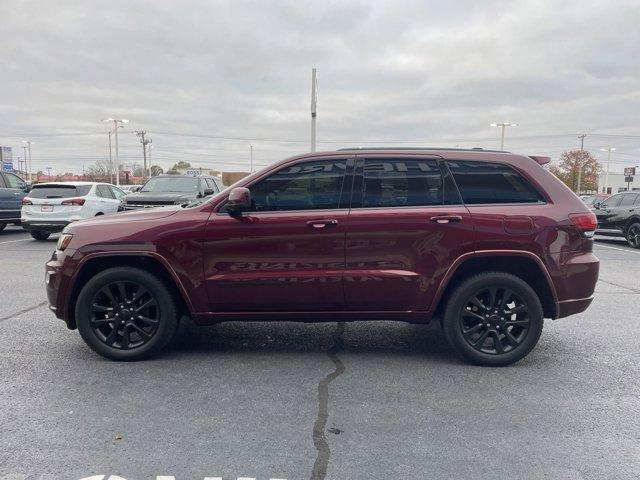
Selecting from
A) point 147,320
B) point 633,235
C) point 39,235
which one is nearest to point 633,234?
point 633,235

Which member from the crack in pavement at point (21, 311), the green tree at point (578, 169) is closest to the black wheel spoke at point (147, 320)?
the crack in pavement at point (21, 311)

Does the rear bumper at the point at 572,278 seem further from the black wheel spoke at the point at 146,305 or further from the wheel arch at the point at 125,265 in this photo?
the black wheel spoke at the point at 146,305

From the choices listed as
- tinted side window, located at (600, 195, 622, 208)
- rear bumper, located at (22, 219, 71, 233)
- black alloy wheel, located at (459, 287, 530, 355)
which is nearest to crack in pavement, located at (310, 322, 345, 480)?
black alloy wheel, located at (459, 287, 530, 355)

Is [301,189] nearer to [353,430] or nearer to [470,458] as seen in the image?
[353,430]

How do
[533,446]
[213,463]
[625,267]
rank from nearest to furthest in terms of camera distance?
[213,463] → [533,446] → [625,267]

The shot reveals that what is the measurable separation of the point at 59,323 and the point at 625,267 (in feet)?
34.0

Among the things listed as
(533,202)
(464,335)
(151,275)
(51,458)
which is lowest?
(51,458)

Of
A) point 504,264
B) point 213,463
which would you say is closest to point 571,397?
point 504,264

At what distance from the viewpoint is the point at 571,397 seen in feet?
12.4

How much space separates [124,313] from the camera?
4418mm

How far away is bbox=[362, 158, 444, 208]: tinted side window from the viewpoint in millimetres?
4371

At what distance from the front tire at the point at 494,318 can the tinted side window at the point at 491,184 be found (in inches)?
26.4

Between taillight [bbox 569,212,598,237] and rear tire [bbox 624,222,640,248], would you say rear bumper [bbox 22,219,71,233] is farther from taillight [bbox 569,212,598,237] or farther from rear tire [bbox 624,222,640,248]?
rear tire [bbox 624,222,640,248]

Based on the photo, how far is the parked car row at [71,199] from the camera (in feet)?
42.9
